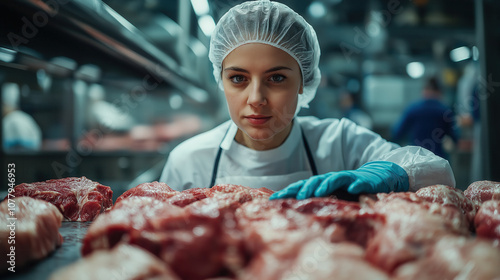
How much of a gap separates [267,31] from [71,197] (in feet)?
4.04

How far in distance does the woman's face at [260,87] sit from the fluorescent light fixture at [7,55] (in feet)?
3.17

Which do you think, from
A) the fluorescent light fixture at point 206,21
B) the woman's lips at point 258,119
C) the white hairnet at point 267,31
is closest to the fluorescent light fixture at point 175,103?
the fluorescent light fixture at point 206,21

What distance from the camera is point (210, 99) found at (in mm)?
7410

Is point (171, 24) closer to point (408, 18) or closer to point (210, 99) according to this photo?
point (210, 99)

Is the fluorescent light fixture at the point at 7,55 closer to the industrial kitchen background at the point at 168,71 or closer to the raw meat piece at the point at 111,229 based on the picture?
the industrial kitchen background at the point at 168,71

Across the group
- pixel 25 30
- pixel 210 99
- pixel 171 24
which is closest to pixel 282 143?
pixel 25 30

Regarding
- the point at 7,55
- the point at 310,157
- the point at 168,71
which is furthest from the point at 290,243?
the point at 168,71

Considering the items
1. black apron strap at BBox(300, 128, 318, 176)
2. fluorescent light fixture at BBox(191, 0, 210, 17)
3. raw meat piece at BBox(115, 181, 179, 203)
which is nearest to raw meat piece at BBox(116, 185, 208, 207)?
raw meat piece at BBox(115, 181, 179, 203)

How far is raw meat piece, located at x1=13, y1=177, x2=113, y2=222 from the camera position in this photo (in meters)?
1.49

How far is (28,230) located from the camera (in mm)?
1008

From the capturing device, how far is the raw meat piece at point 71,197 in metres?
1.49

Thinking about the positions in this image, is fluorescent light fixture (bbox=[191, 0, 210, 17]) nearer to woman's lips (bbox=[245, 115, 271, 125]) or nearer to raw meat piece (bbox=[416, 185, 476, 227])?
woman's lips (bbox=[245, 115, 271, 125])

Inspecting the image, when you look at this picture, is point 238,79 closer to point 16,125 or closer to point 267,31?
point 267,31

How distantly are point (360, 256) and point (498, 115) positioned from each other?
8.63 ft
